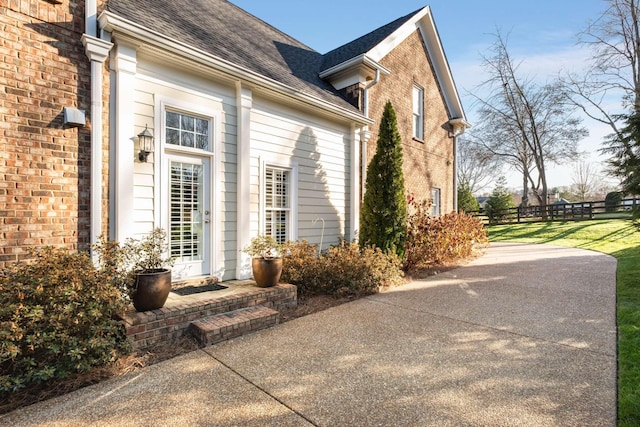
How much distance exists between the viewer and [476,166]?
29.3 m

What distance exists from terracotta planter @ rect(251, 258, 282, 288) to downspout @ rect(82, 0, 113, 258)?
215 centimetres

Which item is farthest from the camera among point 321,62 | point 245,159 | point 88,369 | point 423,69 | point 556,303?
point 423,69

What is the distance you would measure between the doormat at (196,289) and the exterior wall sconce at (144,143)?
Answer: 1961mm

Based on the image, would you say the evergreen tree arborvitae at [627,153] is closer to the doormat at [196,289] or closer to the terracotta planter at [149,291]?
the doormat at [196,289]

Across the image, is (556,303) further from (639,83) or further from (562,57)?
(562,57)

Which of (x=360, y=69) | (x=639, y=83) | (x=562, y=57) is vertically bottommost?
(x=360, y=69)

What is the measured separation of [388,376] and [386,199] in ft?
15.7

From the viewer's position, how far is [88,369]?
9.48 ft

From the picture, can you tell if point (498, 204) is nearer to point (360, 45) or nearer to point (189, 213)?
A: point (360, 45)

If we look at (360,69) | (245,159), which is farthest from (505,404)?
(360,69)

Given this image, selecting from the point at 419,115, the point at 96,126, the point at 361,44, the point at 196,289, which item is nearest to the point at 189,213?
the point at 196,289

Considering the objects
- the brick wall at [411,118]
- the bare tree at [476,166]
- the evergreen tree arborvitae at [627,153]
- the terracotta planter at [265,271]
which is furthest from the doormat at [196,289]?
the bare tree at [476,166]

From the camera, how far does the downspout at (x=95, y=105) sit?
407 centimetres

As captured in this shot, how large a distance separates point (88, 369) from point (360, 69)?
8.28 m
